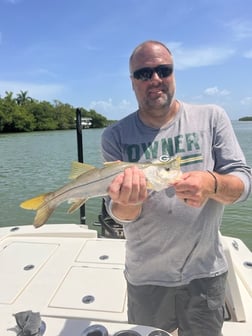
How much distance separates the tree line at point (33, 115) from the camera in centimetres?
6581

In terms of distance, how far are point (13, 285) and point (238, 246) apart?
2.35 meters

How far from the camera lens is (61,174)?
17375 millimetres

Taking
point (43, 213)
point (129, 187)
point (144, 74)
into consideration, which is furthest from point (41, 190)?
point (129, 187)

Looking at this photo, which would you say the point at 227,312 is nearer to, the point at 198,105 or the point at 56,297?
the point at 56,297

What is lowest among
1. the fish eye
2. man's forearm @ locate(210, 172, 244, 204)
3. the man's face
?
man's forearm @ locate(210, 172, 244, 204)

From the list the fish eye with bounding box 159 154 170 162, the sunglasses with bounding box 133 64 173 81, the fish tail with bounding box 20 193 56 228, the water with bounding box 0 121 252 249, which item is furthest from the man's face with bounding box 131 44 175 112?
the water with bounding box 0 121 252 249

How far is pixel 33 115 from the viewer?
72.8m

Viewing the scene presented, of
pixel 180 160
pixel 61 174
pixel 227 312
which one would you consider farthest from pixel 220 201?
pixel 61 174

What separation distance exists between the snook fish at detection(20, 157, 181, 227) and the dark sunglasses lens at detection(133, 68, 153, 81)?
0.54 m

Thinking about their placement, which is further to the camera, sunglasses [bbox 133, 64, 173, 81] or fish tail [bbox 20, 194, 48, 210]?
sunglasses [bbox 133, 64, 173, 81]

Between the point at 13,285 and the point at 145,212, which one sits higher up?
the point at 145,212

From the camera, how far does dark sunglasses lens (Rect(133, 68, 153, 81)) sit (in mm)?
2016

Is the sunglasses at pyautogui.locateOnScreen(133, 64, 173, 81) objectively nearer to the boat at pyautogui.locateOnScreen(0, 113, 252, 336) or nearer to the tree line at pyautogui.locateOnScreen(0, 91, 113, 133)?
the boat at pyautogui.locateOnScreen(0, 113, 252, 336)

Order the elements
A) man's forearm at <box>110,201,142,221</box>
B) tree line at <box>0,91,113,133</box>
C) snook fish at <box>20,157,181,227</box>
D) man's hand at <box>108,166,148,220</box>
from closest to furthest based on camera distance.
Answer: man's hand at <box>108,166,148,220</box> → snook fish at <box>20,157,181,227</box> → man's forearm at <box>110,201,142,221</box> → tree line at <box>0,91,113,133</box>
